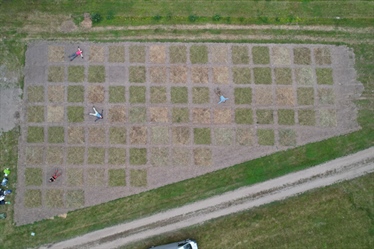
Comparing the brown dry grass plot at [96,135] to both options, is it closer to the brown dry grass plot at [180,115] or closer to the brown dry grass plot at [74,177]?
the brown dry grass plot at [74,177]

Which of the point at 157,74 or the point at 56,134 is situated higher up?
the point at 157,74

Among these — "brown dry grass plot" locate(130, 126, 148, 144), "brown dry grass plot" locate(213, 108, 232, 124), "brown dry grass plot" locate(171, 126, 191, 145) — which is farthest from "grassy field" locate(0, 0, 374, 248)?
"brown dry grass plot" locate(213, 108, 232, 124)

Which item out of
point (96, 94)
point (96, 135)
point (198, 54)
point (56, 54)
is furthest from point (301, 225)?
point (56, 54)

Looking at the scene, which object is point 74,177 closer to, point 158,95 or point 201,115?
point 158,95

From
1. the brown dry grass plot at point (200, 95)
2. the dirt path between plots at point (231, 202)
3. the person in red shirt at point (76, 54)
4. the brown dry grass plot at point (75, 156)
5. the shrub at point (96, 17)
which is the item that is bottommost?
the dirt path between plots at point (231, 202)

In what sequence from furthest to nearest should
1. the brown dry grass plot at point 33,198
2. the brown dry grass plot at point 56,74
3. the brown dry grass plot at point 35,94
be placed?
1. the brown dry grass plot at point 56,74
2. the brown dry grass plot at point 35,94
3. the brown dry grass plot at point 33,198

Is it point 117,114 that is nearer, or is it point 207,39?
point 117,114

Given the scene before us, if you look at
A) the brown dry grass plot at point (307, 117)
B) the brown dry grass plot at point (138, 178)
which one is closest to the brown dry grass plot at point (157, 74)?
the brown dry grass plot at point (138, 178)

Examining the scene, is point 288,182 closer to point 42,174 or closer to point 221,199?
point 221,199
